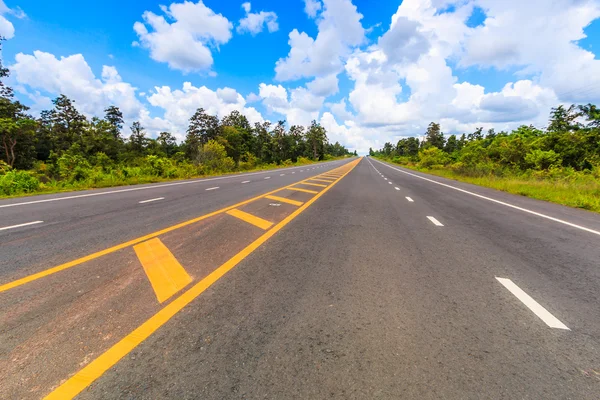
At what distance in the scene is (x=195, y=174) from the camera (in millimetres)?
23266

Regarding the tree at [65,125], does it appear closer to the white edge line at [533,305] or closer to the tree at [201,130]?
the tree at [201,130]

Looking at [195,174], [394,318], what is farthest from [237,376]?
[195,174]

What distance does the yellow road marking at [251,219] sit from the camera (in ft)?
19.9

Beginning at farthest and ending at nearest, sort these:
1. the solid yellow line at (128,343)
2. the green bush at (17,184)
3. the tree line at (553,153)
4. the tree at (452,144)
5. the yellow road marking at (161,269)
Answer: the tree at (452,144), the tree line at (553,153), the green bush at (17,184), the yellow road marking at (161,269), the solid yellow line at (128,343)

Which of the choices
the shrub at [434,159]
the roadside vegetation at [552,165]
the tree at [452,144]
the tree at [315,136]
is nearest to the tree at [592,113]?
the roadside vegetation at [552,165]

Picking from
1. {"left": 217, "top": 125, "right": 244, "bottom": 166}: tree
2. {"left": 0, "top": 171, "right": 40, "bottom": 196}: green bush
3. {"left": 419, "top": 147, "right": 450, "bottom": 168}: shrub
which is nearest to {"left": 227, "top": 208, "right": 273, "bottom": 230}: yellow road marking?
{"left": 0, "top": 171, "right": 40, "bottom": 196}: green bush

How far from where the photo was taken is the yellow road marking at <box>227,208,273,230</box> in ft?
19.9

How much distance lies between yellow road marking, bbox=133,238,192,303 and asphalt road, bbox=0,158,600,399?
0.06 m

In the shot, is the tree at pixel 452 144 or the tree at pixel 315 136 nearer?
the tree at pixel 452 144

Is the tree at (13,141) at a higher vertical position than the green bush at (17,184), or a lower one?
higher

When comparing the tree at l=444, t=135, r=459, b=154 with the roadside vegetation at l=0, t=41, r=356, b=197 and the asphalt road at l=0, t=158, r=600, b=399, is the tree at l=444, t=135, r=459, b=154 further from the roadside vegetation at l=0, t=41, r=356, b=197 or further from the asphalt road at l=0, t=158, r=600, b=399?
the asphalt road at l=0, t=158, r=600, b=399

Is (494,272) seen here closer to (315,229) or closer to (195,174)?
(315,229)

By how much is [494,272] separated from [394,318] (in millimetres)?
2169

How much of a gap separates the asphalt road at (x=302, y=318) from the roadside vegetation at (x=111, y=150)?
1252cm
